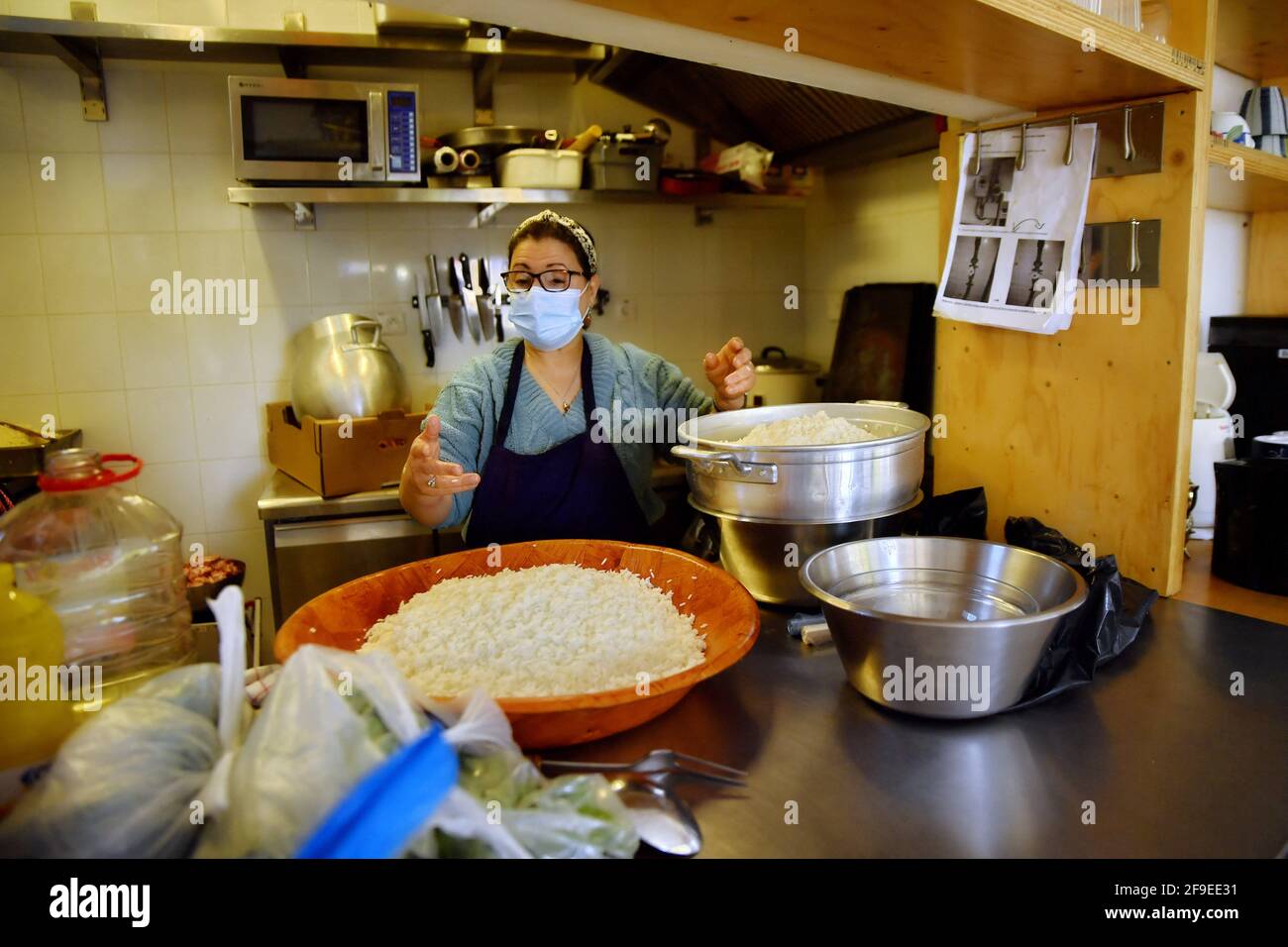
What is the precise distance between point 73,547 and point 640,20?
3.25 feet

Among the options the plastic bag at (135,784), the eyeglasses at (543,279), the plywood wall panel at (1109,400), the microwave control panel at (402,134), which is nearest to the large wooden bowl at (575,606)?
the plastic bag at (135,784)

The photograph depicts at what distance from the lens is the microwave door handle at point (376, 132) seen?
253 cm

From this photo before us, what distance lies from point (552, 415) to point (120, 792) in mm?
1359

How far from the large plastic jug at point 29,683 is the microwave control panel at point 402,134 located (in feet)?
6.82

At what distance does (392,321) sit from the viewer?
3.04 m

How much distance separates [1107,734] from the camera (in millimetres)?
1018

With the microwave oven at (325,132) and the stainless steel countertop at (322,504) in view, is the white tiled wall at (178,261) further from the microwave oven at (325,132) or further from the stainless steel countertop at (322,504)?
the stainless steel countertop at (322,504)

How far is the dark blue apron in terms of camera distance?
1.86 metres

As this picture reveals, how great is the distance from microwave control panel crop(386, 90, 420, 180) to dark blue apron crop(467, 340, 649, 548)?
104cm

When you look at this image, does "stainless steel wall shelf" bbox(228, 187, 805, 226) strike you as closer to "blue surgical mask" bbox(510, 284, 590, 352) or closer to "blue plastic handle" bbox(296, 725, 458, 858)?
"blue surgical mask" bbox(510, 284, 590, 352)
